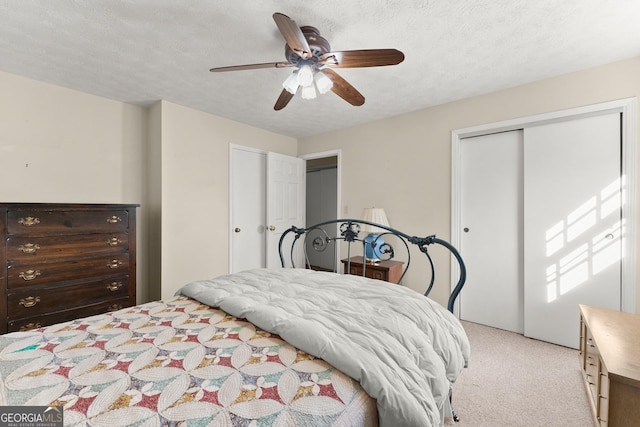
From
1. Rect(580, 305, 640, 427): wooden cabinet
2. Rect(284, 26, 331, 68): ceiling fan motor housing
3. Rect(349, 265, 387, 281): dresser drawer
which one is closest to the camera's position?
Rect(580, 305, 640, 427): wooden cabinet

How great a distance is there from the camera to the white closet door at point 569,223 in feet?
7.55

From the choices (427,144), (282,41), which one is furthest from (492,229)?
(282,41)

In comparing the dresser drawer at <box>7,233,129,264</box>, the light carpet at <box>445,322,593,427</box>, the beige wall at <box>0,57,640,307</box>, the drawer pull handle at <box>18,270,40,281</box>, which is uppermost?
the beige wall at <box>0,57,640,307</box>

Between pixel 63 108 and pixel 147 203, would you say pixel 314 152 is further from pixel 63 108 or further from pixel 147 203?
pixel 63 108

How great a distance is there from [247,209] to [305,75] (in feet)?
8.18

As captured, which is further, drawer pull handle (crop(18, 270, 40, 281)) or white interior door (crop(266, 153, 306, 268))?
white interior door (crop(266, 153, 306, 268))

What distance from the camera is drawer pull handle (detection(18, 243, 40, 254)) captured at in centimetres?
202

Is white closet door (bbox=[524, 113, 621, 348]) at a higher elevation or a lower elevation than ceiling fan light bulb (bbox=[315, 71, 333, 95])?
lower

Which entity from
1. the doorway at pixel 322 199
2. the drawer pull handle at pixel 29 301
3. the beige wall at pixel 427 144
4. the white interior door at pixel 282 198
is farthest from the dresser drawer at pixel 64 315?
the doorway at pixel 322 199

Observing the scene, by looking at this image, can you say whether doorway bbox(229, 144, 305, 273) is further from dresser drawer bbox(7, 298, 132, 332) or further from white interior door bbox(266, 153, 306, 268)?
dresser drawer bbox(7, 298, 132, 332)

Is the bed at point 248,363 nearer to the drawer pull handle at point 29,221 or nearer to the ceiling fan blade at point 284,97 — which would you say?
the drawer pull handle at point 29,221

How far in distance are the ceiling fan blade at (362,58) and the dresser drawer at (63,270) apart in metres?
2.39

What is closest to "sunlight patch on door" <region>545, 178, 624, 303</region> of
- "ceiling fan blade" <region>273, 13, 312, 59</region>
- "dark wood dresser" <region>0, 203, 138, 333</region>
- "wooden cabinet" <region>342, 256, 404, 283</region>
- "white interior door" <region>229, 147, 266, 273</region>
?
"wooden cabinet" <region>342, 256, 404, 283</region>

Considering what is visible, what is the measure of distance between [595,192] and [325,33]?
254cm
